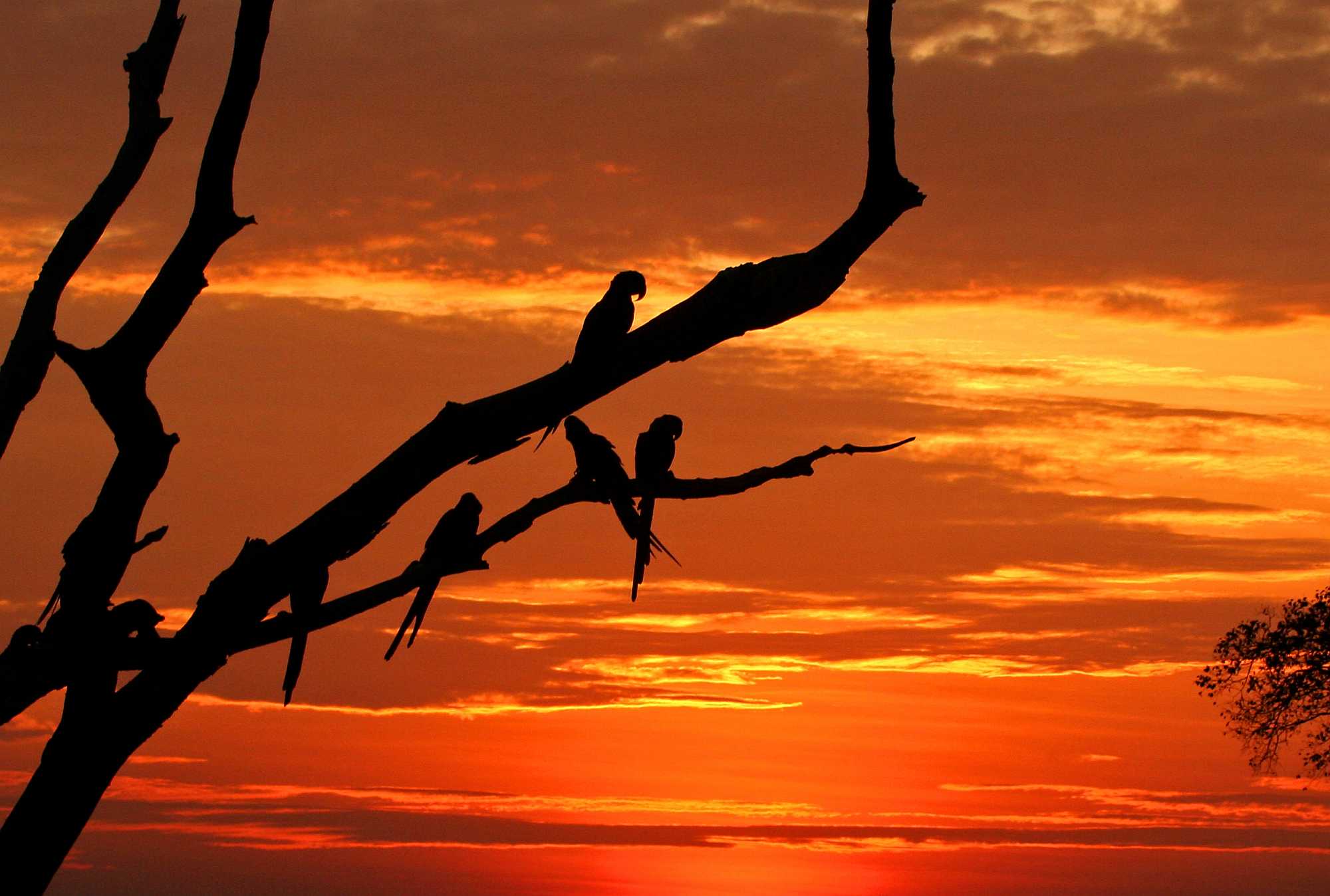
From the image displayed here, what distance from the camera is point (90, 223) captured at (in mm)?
6465

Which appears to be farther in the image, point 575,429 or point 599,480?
point 575,429

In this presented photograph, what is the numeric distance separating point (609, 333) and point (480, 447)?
72 cm

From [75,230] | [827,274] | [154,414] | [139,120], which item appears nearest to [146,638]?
[154,414]

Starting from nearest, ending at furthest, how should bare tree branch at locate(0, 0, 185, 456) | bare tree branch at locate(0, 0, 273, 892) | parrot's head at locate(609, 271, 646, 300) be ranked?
bare tree branch at locate(0, 0, 273, 892)
bare tree branch at locate(0, 0, 185, 456)
parrot's head at locate(609, 271, 646, 300)

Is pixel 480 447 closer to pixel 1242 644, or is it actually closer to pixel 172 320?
pixel 172 320

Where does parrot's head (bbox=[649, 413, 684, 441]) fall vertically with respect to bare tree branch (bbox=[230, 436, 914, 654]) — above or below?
above

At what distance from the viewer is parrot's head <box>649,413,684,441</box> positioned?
35.3ft

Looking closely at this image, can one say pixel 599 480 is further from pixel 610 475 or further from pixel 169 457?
pixel 169 457

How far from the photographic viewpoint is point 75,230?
21.2ft

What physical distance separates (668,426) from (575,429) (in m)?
0.80

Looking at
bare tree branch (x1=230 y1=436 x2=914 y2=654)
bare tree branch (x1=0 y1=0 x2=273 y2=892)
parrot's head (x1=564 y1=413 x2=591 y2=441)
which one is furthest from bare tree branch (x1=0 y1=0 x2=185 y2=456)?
parrot's head (x1=564 y1=413 x2=591 y2=441)

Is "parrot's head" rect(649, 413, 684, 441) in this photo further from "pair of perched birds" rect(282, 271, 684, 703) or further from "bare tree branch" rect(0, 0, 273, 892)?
"bare tree branch" rect(0, 0, 273, 892)

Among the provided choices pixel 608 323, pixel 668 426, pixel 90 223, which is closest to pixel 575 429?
pixel 668 426

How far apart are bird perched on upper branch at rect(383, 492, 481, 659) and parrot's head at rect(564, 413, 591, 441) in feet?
2.83
